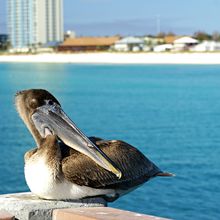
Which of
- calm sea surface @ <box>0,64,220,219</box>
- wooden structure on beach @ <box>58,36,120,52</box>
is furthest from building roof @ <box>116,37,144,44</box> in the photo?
calm sea surface @ <box>0,64,220,219</box>

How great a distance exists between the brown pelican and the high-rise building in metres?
118

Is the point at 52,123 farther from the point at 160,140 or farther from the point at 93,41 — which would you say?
the point at 93,41

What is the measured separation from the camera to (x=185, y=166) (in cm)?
1303

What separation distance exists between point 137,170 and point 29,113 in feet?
1.69

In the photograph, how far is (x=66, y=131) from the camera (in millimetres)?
2980

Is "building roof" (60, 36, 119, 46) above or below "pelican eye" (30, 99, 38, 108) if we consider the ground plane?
below

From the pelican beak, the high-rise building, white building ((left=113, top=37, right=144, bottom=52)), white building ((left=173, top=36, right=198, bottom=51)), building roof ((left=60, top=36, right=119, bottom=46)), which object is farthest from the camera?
the high-rise building

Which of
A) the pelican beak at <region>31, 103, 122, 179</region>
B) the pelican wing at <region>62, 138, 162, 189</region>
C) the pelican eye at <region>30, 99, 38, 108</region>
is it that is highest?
the pelican eye at <region>30, 99, 38, 108</region>

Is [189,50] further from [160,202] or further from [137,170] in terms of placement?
[137,170]

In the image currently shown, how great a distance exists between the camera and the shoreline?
3671 inches

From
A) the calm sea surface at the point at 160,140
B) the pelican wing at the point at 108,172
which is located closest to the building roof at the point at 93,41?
the calm sea surface at the point at 160,140

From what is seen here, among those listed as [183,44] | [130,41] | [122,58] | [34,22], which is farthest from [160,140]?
[34,22]

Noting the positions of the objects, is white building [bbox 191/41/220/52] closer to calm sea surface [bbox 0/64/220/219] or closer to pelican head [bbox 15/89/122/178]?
calm sea surface [bbox 0/64/220/219]

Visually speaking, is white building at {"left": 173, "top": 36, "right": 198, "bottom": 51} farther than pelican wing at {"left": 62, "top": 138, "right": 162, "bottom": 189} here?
Yes
